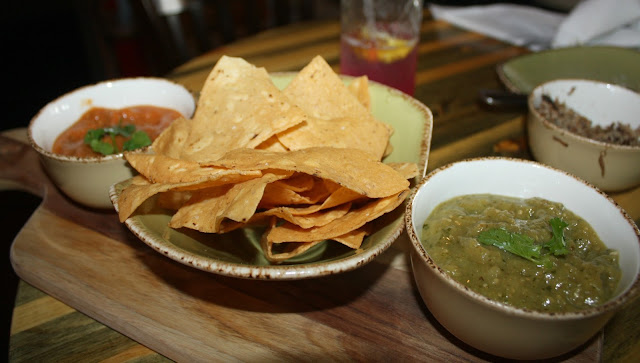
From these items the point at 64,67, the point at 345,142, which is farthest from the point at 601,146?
the point at 64,67

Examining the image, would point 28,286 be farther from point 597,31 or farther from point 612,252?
point 597,31

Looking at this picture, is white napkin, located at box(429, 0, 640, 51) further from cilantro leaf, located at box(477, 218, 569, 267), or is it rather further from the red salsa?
the red salsa

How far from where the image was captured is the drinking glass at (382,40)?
2053 millimetres

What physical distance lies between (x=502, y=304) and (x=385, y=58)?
1347 millimetres

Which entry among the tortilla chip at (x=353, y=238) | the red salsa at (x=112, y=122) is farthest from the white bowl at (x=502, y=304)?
the red salsa at (x=112, y=122)

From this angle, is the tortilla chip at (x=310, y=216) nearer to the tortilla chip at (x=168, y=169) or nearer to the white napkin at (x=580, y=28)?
the tortilla chip at (x=168, y=169)

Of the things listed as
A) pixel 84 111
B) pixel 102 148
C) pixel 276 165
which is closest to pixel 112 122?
pixel 84 111

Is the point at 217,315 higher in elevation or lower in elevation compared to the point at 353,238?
lower

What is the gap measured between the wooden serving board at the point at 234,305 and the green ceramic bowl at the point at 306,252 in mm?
96

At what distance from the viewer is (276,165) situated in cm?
118

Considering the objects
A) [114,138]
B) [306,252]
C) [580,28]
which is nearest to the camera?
[306,252]

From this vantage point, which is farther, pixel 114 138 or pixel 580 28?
pixel 580 28

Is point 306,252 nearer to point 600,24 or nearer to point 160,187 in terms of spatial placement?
point 160,187

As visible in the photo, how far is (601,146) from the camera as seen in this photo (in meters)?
1.52
